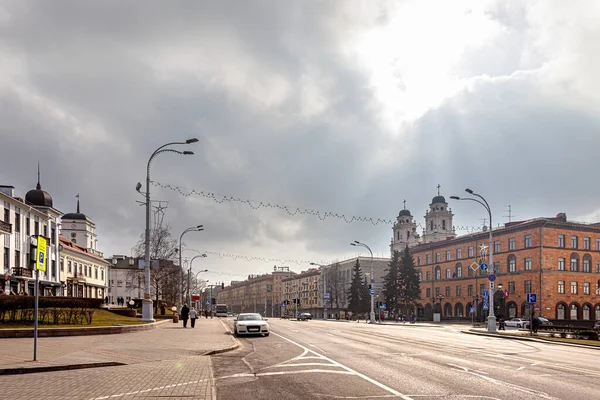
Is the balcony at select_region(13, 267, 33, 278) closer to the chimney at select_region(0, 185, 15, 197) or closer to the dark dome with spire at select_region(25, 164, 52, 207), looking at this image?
the chimney at select_region(0, 185, 15, 197)

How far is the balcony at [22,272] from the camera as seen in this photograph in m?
54.1

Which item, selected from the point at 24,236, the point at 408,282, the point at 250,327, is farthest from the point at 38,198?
the point at 408,282

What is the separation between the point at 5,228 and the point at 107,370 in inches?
1734

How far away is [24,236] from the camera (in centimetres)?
5809

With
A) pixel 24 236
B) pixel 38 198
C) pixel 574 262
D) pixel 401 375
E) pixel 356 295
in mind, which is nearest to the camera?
pixel 401 375

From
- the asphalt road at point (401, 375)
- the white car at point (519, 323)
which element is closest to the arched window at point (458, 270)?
the white car at point (519, 323)

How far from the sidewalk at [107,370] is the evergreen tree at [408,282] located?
261 feet

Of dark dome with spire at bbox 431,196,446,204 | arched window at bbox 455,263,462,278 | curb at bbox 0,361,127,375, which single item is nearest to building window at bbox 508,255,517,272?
arched window at bbox 455,263,462,278

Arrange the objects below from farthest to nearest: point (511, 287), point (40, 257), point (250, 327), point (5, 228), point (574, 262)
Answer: point (511, 287), point (574, 262), point (5, 228), point (250, 327), point (40, 257)

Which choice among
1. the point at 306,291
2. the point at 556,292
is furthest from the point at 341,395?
the point at 306,291

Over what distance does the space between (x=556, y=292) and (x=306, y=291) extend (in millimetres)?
94806

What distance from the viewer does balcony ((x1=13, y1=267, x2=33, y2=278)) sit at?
54.1 metres

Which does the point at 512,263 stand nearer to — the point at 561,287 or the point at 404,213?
the point at 561,287

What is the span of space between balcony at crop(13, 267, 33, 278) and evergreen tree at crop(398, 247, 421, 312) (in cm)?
5978
